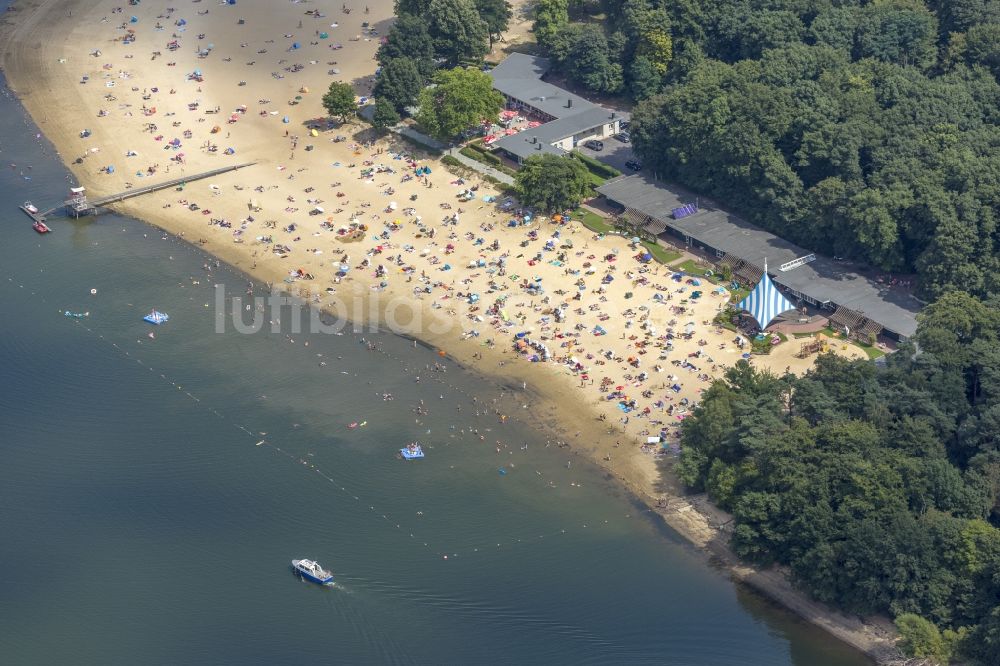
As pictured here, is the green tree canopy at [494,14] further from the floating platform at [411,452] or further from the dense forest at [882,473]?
the dense forest at [882,473]

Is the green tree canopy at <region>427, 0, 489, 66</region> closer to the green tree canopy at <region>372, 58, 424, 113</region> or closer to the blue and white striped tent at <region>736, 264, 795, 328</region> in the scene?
the green tree canopy at <region>372, 58, 424, 113</region>

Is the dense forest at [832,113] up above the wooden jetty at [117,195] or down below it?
above

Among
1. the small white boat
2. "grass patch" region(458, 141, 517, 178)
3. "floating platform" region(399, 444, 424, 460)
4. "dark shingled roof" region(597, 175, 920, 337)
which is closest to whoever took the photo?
the small white boat

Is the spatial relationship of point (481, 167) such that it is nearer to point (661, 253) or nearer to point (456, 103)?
point (456, 103)

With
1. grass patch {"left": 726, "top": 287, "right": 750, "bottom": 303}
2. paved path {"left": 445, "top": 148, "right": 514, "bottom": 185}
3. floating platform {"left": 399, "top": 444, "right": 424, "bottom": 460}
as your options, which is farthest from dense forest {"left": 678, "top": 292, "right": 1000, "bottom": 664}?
paved path {"left": 445, "top": 148, "right": 514, "bottom": 185}

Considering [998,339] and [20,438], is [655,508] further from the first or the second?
[20,438]

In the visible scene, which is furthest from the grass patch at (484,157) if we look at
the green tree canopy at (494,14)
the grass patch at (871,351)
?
the grass patch at (871,351)

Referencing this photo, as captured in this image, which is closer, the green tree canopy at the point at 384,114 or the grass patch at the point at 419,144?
the grass patch at the point at 419,144
